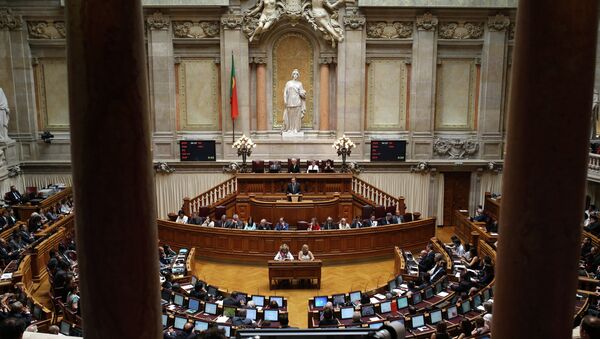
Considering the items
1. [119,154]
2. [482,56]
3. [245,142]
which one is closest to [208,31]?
[245,142]

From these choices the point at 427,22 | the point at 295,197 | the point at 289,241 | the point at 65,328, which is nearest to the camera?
the point at 65,328

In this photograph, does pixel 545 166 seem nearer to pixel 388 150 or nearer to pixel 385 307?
pixel 385 307

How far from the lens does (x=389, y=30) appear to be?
20344 mm

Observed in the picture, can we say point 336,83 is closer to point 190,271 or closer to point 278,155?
point 278,155

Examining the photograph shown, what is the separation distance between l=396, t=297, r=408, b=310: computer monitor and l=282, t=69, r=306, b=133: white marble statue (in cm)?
1118

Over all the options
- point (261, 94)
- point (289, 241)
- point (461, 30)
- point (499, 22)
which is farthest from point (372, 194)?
point (499, 22)

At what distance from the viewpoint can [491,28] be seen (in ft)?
65.7

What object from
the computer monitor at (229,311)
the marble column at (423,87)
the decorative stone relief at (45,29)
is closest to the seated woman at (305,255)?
the computer monitor at (229,311)

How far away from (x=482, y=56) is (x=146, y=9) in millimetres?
12446

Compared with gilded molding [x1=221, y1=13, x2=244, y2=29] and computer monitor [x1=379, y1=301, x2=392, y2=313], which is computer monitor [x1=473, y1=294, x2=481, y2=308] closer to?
computer monitor [x1=379, y1=301, x2=392, y2=313]

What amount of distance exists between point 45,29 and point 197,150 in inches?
278

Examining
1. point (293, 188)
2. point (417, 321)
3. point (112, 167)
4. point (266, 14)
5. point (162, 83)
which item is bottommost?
point (417, 321)

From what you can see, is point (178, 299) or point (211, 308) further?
point (178, 299)

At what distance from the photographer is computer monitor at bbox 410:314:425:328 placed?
9.30 metres
